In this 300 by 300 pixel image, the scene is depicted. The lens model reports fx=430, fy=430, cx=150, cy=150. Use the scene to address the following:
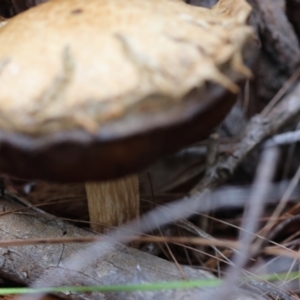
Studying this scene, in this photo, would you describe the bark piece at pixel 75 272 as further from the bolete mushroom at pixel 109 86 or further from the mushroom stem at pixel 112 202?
the bolete mushroom at pixel 109 86

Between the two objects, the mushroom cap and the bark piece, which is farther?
the bark piece

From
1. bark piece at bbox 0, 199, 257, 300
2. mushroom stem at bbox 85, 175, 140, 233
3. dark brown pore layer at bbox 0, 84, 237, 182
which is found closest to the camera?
dark brown pore layer at bbox 0, 84, 237, 182

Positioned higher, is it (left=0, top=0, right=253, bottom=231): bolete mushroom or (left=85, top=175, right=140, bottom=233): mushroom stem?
(left=0, top=0, right=253, bottom=231): bolete mushroom

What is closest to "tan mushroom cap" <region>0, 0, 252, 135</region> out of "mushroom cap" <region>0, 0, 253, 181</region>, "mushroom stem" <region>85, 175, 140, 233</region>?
"mushroom cap" <region>0, 0, 253, 181</region>

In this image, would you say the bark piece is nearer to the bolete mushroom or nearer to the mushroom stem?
the mushroom stem

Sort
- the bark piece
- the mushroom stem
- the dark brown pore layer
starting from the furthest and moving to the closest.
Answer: the mushroom stem
the bark piece
the dark brown pore layer

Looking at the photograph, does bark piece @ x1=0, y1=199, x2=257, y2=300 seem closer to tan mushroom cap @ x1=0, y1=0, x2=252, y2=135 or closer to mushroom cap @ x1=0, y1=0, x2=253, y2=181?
mushroom cap @ x1=0, y1=0, x2=253, y2=181

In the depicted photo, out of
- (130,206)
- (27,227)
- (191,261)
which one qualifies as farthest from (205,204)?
(27,227)

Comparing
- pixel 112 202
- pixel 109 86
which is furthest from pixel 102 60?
pixel 112 202

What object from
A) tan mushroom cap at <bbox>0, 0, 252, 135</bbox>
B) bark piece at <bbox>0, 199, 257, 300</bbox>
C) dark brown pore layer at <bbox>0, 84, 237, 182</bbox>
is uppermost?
tan mushroom cap at <bbox>0, 0, 252, 135</bbox>
